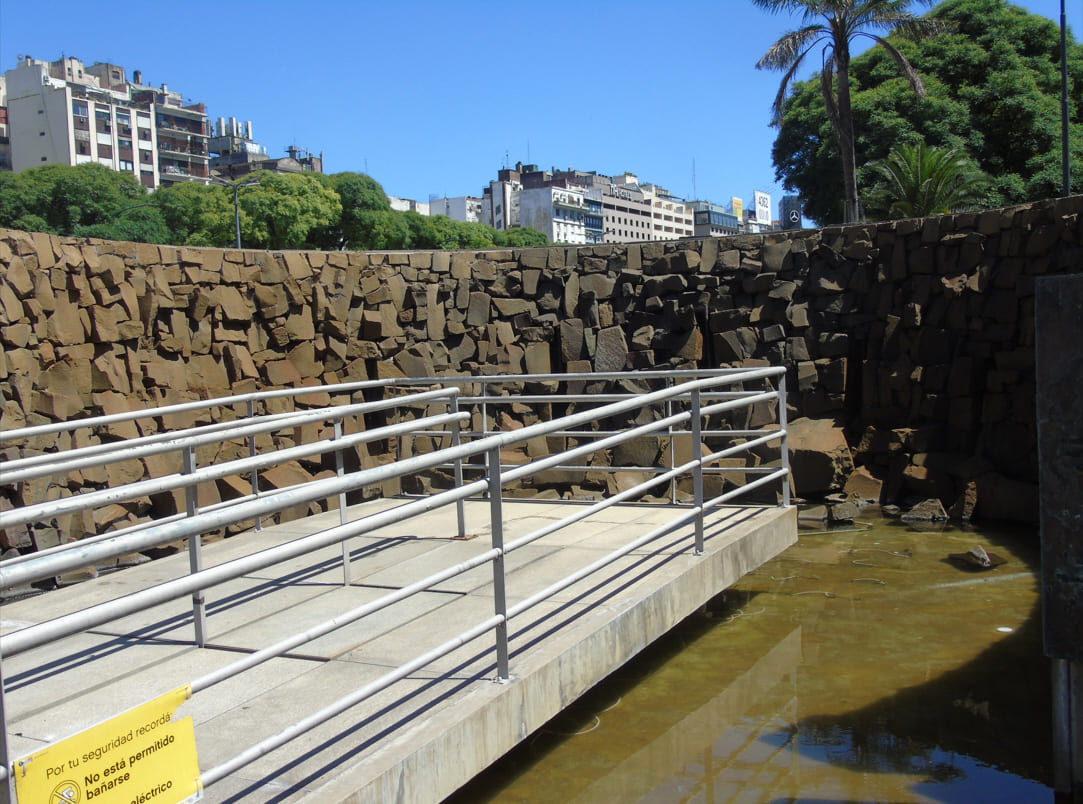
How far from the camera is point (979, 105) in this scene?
2658cm

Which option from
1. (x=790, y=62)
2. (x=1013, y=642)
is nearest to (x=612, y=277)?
(x=1013, y=642)

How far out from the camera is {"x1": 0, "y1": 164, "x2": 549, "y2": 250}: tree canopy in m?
43.8

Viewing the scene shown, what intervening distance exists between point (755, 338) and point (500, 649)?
911cm

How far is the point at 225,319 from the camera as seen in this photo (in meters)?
10.2

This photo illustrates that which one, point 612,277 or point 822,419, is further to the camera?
point 612,277

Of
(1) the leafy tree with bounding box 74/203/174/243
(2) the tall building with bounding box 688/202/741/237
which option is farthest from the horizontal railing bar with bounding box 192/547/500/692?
(2) the tall building with bounding box 688/202/741/237

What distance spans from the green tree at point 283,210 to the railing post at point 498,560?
42071 millimetres

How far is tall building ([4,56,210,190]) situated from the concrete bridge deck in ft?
249

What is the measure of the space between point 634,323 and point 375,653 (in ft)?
29.6

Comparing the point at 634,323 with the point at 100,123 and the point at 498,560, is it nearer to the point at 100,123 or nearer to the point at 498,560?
the point at 498,560

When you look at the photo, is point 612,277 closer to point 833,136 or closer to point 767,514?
point 767,514

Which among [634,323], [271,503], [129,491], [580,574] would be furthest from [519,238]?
[271,503]

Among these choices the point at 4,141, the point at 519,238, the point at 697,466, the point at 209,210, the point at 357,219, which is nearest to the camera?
the point at 697,466

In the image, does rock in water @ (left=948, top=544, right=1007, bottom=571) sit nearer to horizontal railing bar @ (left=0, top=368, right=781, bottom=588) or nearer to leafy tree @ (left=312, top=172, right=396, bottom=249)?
horizontal railing bar @ (left=0, top=368, right=781, bottom=588)
